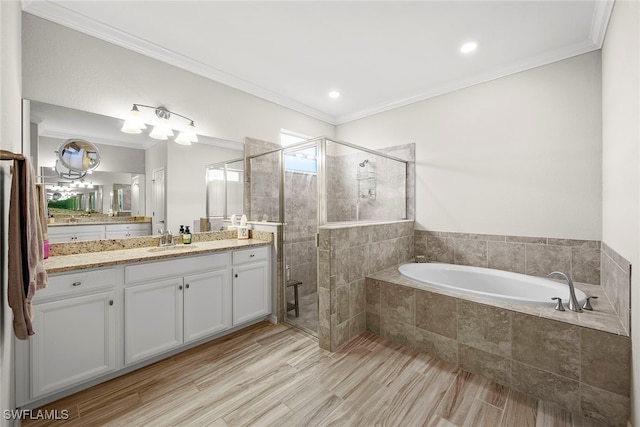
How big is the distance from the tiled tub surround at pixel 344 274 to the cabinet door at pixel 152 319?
45.9 inches

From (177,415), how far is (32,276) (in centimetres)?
111

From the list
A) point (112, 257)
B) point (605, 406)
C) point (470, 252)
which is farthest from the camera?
point (470, 252)

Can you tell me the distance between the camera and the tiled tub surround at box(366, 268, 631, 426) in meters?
1.49

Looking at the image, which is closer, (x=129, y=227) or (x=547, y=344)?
(x=547, y=344)

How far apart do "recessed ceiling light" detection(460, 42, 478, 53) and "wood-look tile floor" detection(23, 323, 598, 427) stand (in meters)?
2.69

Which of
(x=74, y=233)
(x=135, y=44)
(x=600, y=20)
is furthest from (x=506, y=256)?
(x=135, y=44)

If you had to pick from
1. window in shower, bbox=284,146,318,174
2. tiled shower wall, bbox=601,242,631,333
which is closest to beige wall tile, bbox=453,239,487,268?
tiled shower wall, bbox=601,242,631,333

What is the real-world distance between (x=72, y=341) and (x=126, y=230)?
933mm

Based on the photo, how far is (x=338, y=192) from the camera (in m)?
3.30

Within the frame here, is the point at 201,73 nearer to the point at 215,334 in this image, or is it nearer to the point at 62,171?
the point at 62,171

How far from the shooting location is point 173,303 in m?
2.05

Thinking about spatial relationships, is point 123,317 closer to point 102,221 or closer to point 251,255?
point 102,221

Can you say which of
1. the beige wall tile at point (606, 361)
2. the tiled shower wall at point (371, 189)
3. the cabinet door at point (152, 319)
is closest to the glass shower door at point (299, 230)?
the tiled shower wall at point (371, 189)

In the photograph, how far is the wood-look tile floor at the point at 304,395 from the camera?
4.97 feet
